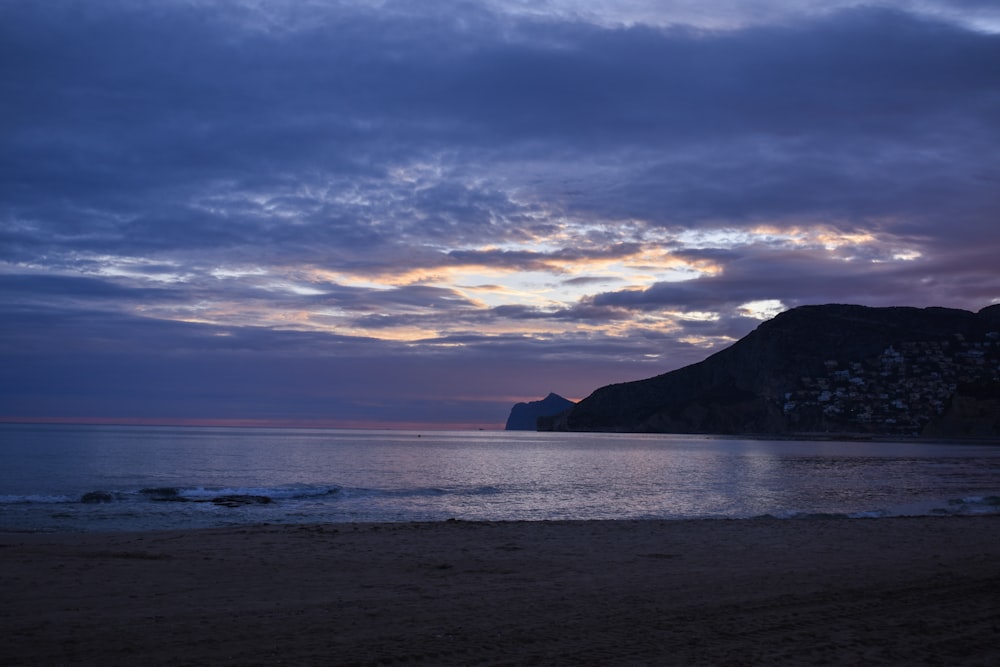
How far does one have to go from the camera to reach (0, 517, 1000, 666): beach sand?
8.46 m

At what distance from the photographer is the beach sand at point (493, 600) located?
846 centimetres

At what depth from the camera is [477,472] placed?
60531 millimetres

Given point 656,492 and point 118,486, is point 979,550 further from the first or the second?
point 118,486

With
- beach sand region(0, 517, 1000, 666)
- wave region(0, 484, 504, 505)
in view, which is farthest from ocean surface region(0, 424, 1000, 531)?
beach sand region(0, 517, 1000, 666)

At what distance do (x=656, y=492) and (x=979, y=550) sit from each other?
24.5 metres

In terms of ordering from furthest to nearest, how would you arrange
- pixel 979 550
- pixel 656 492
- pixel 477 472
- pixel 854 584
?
pixel 477 472 < pixel 656 492 < pixel 979 550 < pixel 854 584

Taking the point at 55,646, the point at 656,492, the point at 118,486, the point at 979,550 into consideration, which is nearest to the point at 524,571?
the point at 55,646

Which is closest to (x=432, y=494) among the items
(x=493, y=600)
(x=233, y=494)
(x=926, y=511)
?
(x=233, y=494)

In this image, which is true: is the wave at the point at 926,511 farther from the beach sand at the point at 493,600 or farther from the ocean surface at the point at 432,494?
the beach sand at the point at 493,600

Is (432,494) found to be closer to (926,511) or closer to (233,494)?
(233,494)

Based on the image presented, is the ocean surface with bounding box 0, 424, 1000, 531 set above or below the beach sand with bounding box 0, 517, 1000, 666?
below

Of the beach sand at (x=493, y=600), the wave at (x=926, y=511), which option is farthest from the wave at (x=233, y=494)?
the wave at (x=926, y=511)

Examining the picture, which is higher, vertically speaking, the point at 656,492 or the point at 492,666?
the point at 492,666

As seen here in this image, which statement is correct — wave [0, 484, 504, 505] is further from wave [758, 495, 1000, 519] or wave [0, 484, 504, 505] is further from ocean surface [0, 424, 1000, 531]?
wave [758, 495, 1000, 519]
